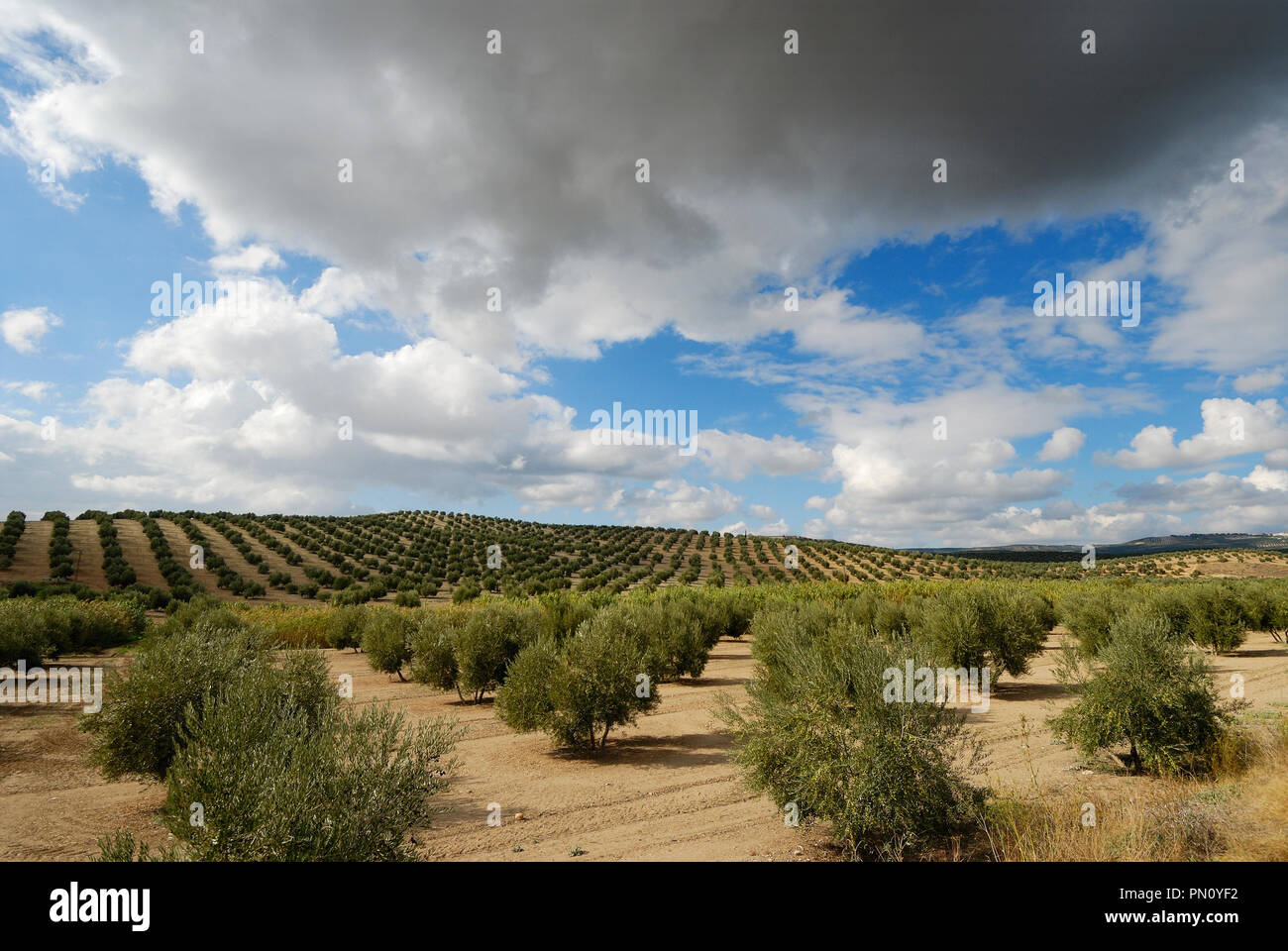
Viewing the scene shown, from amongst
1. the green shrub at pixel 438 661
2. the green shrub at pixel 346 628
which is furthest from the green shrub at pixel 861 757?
the green shrub at pixel 346 628

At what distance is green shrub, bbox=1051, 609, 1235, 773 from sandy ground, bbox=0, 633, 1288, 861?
22.5 inches

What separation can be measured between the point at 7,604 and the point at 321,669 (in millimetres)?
16614

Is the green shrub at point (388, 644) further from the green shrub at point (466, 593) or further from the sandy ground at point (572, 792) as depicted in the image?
the green shrub at point (466, 593)

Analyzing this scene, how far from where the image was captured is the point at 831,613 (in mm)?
20578

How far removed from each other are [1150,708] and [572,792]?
341 inches

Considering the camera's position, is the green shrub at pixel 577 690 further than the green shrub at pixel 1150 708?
Yes

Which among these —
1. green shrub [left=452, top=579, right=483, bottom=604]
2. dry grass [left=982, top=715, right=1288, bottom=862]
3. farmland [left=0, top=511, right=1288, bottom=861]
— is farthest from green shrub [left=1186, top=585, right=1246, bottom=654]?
green shrub [left=452, top=579, right=483, bottom=604]

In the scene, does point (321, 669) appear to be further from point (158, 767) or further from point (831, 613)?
point (831, 613)

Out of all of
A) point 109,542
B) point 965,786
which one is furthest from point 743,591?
point 109,542

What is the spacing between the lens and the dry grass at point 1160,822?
19.2 ft

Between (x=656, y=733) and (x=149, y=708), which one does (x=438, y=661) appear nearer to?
(x=656, y=733)

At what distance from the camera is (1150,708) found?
891 centimetres

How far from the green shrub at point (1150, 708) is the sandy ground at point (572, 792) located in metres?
0.57

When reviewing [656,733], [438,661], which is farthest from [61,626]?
[656,733]
